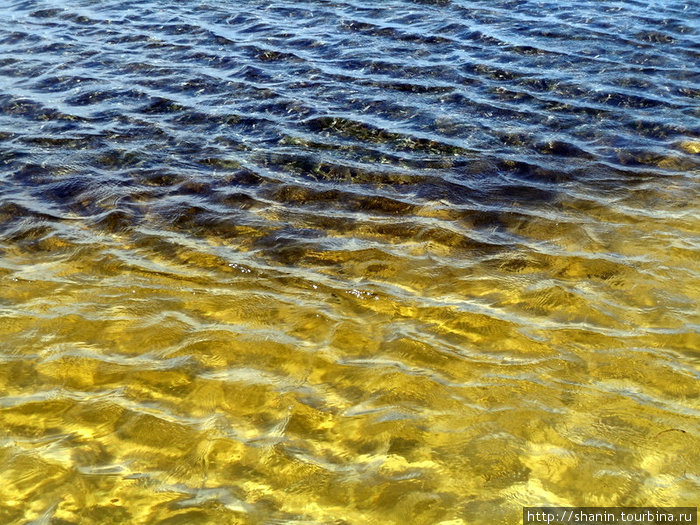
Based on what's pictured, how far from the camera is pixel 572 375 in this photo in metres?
4.50

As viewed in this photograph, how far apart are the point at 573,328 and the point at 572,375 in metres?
0.60

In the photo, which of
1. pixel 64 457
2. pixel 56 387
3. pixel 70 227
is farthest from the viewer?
pixel 70 227

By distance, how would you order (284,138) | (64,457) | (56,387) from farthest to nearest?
(284,138) < (56,387) < (64,457)

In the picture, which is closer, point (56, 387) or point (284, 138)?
point (56, 387)

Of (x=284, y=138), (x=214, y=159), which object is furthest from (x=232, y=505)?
(x=284, y=138)

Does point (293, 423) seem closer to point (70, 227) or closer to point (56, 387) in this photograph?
point (56, 387)

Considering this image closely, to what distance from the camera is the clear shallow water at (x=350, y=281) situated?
3.81m

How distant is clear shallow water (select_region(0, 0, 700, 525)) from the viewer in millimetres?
3807

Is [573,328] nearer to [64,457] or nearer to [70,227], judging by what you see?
[64,457]

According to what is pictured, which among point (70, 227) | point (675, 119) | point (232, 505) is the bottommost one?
point (232, 505)

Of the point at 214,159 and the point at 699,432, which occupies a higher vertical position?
the point at 214,159

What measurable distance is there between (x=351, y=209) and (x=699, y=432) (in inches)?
163

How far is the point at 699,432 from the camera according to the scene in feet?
13.0

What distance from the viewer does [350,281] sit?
5777 mm
